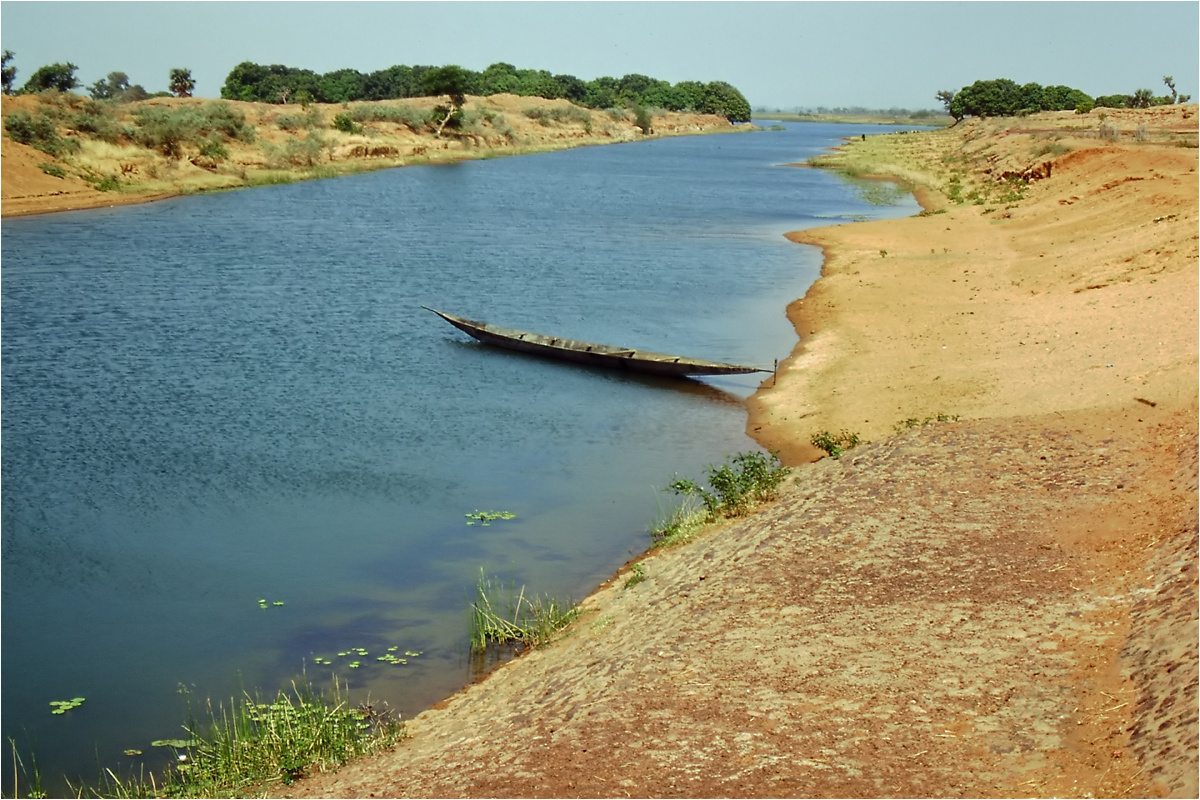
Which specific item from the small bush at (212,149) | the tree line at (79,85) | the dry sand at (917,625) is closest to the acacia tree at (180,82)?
the tree line at (79,85)

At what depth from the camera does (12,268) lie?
3769 cm

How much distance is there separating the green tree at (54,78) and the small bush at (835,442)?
4074 inches

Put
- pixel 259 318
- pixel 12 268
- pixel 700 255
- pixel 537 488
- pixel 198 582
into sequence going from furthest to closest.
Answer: pixel 700 255, pixel 12 268, pixel 259 318, pixel 537 488, pixel 198 582

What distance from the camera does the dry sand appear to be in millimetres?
8602

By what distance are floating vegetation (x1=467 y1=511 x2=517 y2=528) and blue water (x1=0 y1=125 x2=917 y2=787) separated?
0.80 ft

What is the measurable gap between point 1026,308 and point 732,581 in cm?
1695

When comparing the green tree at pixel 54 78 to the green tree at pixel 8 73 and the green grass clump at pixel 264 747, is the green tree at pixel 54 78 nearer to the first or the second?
the green tree at pixel 8 73

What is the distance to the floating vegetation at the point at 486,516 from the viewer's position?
55.6 feet

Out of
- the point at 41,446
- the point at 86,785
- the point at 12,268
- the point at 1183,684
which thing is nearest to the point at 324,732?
the point at 86,785

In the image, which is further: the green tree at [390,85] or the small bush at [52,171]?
the green tree at [390,85]

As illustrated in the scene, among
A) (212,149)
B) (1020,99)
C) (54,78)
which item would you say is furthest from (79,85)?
(1020,99)

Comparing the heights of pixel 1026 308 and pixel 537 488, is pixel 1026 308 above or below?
above

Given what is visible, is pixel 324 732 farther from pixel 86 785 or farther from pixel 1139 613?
pixel 1139 613

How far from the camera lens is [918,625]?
11.0 meters
